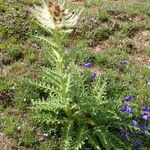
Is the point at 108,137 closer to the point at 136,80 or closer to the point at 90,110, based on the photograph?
the point at 90,110

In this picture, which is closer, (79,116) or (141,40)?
(79,116)

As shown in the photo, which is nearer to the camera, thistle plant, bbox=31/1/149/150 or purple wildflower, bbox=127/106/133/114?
thistle plant, bbox=31/1/149/150

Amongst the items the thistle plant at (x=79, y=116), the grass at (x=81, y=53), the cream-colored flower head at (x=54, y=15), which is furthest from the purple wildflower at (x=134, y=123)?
the cream-colored flower head at (x=54, y=15)

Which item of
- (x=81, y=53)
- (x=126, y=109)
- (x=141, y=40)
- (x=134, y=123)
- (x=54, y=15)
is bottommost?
(x=134, y=123)

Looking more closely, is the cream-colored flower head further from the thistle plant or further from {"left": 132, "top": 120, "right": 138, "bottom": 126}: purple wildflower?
{"left": 132, "top": 120, "right": 138, "bottom": 126}: purple wildflower

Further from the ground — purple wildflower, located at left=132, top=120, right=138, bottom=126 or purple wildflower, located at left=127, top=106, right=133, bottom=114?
purple wildflower, located at left=127, top=106, right=133, bottom=114

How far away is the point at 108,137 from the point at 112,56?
280cm

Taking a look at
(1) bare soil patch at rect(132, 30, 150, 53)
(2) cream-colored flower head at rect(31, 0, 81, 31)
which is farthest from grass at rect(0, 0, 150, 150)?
(2) cream-colored flower head at rect(31, 0, 81, 31)

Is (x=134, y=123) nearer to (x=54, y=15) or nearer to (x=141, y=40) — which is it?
(x=54, y=15)

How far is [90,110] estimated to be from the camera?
7.67 metres

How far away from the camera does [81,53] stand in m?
9.63

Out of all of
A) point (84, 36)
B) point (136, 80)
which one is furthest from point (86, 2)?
point (136, 80)

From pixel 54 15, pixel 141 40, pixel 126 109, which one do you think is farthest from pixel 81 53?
pixel 54 15

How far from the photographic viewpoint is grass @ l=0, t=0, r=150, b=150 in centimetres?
803
